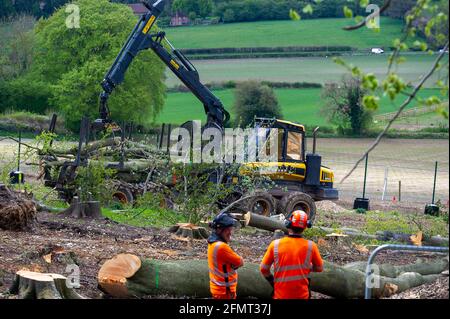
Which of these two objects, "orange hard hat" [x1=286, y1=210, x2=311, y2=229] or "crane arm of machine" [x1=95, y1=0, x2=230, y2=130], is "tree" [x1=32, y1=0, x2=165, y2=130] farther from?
"orange hard hat" [x1=286, y1=210, x2=311, y2=229]

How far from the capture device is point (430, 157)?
45156 millimetres

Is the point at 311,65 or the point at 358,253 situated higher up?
the point at 311,65

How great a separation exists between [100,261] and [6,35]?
54532 mm

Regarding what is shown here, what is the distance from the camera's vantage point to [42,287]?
35.6 feet

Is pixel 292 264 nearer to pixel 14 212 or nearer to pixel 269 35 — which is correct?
pixel 14 212

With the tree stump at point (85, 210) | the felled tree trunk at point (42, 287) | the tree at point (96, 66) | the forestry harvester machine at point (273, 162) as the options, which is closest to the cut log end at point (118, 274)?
the felled tree trunk at point (42, 287)

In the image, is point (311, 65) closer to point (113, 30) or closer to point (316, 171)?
point (113, 30)

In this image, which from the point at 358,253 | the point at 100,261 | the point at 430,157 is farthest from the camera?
the point at 430,157

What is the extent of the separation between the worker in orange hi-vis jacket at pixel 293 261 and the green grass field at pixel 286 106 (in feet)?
144

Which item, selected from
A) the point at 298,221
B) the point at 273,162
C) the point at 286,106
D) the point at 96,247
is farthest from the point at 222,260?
the point at 286,106

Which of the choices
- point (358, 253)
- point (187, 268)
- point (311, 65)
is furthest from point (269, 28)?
point (187, 268)

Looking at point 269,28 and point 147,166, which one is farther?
point 269,28

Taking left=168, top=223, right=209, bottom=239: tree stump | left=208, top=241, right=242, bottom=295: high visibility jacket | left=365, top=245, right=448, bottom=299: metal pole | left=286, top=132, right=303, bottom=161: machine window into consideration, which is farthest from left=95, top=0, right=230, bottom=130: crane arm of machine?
left=365, top=245, right=448, bottom=299: metal pole

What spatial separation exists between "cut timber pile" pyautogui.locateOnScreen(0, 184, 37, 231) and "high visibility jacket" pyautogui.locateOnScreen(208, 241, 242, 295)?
7.26m
